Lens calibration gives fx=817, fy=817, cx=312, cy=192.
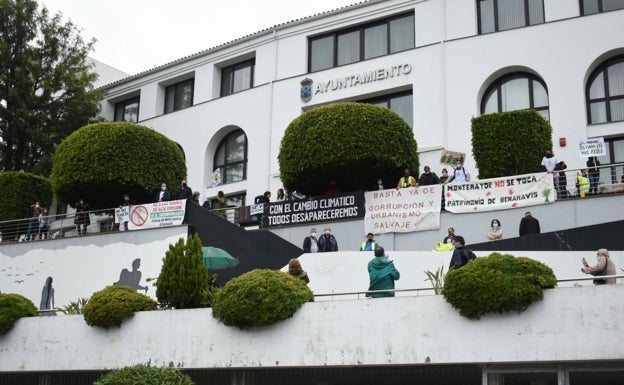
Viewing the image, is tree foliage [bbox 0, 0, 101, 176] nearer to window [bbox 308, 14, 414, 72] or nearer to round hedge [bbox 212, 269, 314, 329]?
window [bbox 308, 14, 414, 72]

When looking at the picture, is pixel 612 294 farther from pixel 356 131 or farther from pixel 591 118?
pixel 591 118

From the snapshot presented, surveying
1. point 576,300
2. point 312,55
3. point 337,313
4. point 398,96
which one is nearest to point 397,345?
point 337,313

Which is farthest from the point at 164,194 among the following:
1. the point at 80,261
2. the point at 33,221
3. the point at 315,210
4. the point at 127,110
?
the point at 127,110

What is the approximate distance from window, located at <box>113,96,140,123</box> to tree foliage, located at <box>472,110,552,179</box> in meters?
20.4

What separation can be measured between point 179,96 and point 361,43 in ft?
33.1

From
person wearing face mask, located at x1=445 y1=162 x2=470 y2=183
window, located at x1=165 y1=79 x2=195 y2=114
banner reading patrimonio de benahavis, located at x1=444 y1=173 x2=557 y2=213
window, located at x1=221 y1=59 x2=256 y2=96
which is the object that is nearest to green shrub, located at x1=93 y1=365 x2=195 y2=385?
banner reading patrimonio de benahavis, located at x1=444 y1=173 x2=557 y2=213

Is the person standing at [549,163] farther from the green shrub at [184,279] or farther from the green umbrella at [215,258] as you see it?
the green shrub at [184,279]

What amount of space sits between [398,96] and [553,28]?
20.1 ft

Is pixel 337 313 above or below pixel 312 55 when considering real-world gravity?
below

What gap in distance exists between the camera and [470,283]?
566 inches

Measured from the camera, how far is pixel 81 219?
2838 cm

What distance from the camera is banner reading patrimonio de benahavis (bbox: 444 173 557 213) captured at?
21438 mm

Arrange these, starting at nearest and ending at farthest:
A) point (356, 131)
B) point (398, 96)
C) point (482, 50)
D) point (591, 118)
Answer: point (356, 131) → point (591, 118) → point (482, 50) → point (398, 96)

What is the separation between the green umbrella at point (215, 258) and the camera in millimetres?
21531
